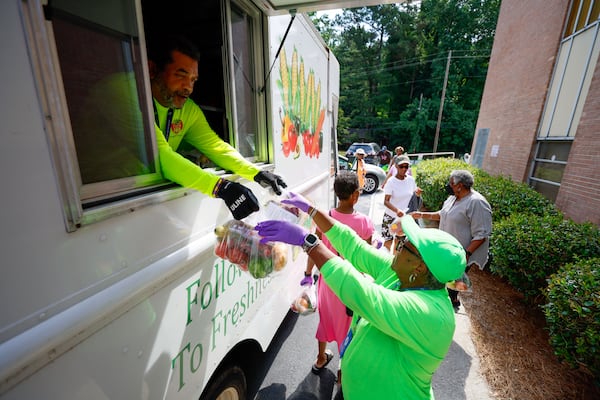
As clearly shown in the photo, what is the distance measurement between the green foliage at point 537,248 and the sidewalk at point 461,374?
2.97ft

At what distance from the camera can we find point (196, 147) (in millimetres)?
1746

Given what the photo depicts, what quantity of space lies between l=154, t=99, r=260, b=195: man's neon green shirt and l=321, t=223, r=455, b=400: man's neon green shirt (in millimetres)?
748

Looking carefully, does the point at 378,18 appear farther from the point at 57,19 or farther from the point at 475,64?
the point at 57,19

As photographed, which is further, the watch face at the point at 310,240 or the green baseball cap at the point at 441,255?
the watch face at the point at 310,240

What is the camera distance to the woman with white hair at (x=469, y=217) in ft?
9.63

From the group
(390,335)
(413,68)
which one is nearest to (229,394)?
(390,335)

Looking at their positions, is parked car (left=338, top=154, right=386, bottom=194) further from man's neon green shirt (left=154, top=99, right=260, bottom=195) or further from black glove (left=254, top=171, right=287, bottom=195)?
man's neon green shirt (left=154, top=99, right=260, bottom=195)

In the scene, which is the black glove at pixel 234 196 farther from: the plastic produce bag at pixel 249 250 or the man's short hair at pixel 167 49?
the man's short hair at pixel 167 49

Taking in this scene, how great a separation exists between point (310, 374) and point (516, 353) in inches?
91.1

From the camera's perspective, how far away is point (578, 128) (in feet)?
18.6

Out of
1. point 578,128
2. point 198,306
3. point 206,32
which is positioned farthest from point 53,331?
point 578,128

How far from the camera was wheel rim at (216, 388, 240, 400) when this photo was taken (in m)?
1.78

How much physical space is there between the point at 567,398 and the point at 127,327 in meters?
3.72

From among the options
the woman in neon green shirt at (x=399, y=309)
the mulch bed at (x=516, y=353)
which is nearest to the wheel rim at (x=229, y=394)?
the woman in neon green shirt at (x=399, y=309)
